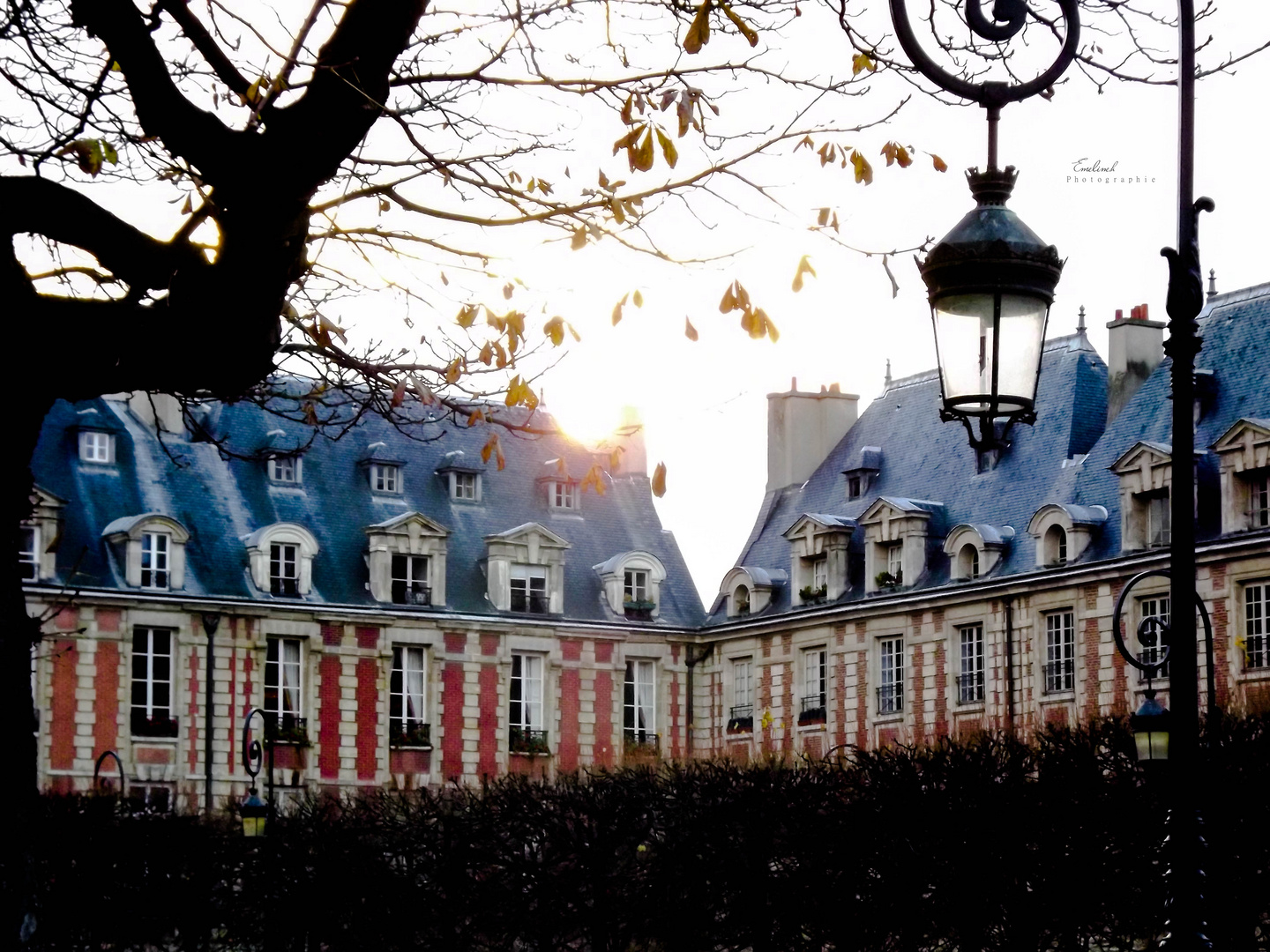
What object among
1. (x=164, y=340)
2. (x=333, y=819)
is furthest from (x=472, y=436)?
(x=164, y=340)

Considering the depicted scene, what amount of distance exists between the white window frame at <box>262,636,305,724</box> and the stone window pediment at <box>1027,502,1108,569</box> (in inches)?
532

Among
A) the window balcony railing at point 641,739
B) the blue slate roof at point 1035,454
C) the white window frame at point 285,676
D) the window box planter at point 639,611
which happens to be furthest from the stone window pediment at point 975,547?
the white window frame at point 285,676

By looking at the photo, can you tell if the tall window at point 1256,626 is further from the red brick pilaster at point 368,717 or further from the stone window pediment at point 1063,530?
the red brick pilaster at point 368,717

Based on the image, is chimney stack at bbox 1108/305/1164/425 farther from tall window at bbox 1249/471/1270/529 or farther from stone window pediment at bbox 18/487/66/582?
stone window pediment at bbox 18/487/66/582

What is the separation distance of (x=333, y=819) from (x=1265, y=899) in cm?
1102

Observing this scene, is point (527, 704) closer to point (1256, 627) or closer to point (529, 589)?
point (529, 589)

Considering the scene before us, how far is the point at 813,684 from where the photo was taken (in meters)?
38.4

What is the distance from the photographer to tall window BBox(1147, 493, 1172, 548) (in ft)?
104

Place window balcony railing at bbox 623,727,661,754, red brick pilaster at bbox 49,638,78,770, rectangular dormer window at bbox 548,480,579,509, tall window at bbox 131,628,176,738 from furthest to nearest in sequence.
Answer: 1. rectangular dormer window at bbox 548,480,579,509
2. window balcony railing at bbox 623,727,661,754
3. tall window at bbox 131,628,176,738
4. red brick pilaster at bbox 49,638,78,770

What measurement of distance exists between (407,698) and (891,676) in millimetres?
9155

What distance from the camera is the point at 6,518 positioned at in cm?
700

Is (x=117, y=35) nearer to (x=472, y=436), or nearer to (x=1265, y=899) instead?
(x=1265, y=899)

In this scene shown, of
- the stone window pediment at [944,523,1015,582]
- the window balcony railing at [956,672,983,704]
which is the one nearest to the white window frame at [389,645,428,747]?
the window balcony railing at [956,672,983,704]

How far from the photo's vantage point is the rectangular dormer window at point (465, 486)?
40812 millimetres
